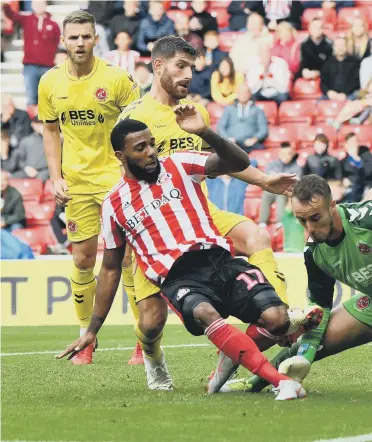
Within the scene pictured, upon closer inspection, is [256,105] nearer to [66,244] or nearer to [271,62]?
[271,62]

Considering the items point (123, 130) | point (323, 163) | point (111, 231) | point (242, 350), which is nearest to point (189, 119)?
point (123, 130)

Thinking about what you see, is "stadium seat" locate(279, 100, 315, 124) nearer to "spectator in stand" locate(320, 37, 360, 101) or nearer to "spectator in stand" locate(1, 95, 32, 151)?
"spectator in stand" locate(320, 37, 360, 101)

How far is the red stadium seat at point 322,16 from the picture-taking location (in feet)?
59.9

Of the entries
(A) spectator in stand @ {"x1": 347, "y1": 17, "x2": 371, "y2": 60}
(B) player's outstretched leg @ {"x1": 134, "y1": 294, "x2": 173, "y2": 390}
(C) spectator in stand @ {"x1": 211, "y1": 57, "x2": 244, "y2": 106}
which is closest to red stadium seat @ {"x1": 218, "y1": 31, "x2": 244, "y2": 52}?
(C) spectator in stand @ {"x1": 211, "y1": 57, "x2": 244, "y2": 106}

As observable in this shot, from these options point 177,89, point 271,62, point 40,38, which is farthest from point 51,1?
point 177,89

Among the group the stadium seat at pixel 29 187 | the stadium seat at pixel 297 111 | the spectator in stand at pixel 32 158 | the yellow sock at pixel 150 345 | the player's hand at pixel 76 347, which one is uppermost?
the player's hand at pixel 76 347

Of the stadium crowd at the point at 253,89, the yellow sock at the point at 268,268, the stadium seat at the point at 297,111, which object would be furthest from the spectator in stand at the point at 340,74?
the yellow sock at the point at 268,268

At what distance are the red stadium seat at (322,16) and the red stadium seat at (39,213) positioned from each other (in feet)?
16.7

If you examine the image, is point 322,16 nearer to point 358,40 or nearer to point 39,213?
point 358,40

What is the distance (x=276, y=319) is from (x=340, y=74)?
11.2 meters

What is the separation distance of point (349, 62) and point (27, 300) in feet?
20.2

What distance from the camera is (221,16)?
62.8ft

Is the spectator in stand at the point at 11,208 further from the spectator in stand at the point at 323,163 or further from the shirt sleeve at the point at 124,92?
the shirt sleeve at the point at 124,92

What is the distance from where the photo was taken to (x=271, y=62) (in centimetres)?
1753
